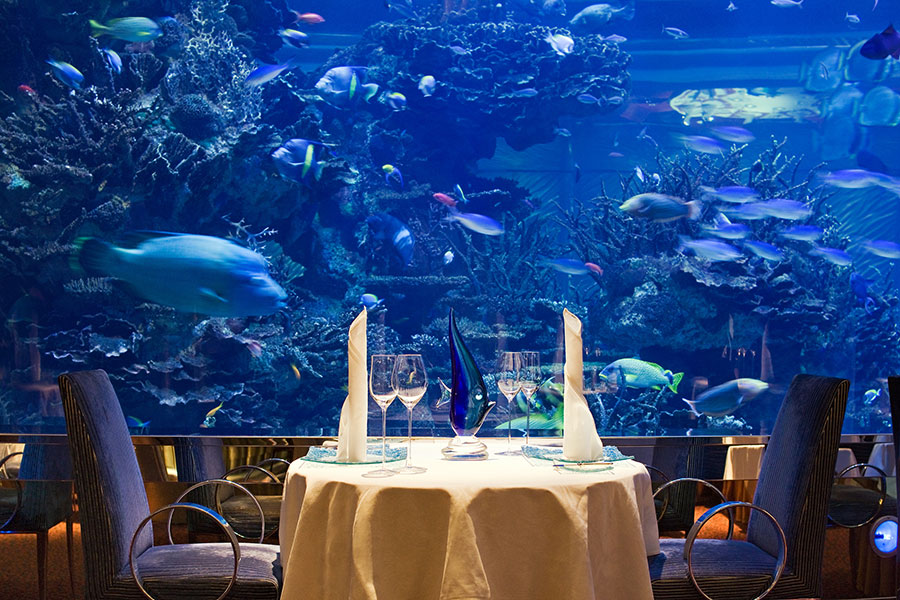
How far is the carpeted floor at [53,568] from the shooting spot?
2.96m

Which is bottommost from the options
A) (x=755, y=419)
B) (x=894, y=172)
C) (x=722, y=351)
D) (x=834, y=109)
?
(x=755, y=419)

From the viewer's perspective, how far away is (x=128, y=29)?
21.7 ft

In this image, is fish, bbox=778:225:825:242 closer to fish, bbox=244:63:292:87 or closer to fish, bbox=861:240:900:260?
fish, bbox=861:240:900:260

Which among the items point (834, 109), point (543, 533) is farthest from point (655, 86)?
point (543, 533)

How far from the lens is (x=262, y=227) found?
6.90 metres

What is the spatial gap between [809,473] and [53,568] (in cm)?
259

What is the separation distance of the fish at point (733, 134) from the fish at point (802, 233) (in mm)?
911

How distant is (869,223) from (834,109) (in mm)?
1117

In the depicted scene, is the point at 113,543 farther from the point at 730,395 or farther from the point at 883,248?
the point at 883,248

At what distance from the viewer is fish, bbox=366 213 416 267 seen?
692 cm

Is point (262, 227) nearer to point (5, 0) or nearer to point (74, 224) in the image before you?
point (74, 224)

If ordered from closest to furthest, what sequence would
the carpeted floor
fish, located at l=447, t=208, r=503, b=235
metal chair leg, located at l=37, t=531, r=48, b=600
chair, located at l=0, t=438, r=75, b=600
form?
1. chair, located at l=0, t=438, r=75, b=600
2. metal chair leg, located at l=37, t=531, r=48, b=600
3. the carpeted floor
4. fish, located at l=447, t=208, r=503, b=235

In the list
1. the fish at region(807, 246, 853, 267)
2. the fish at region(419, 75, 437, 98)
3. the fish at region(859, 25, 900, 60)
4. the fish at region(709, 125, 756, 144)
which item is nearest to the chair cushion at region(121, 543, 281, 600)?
the fish at region(419, 75, 437, 98)

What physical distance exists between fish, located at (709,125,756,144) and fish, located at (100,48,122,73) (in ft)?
17.0
